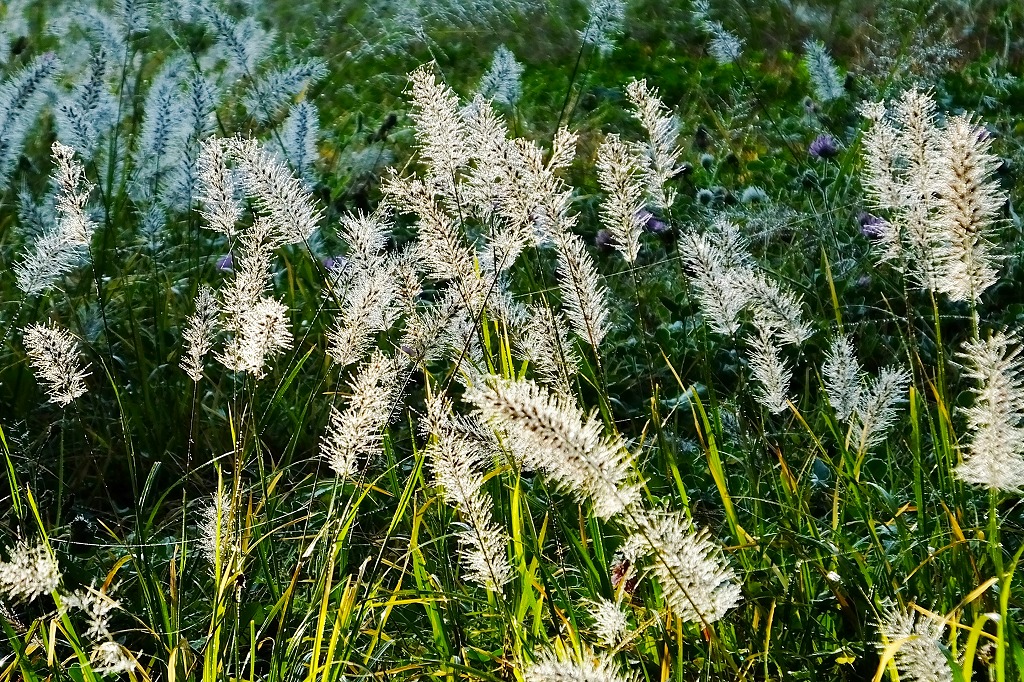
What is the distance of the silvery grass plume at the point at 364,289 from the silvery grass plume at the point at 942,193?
0.72 metres

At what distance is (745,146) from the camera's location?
4.59 meters

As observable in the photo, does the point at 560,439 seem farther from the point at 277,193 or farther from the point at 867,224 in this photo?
the point at 867,224

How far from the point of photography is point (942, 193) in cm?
128

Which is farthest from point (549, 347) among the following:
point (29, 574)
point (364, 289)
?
point (29, 574)

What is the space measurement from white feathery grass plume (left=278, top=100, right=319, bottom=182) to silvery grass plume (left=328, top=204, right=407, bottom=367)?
764 millimetres

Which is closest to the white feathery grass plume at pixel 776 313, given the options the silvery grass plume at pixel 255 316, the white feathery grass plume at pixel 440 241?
the white feathery grass plume at pixel 440 241

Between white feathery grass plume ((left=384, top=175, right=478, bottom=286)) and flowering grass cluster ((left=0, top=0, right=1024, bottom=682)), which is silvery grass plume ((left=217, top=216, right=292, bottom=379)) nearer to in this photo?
flowering grass cluster ((left=0, top=0, right=1024, bottom=682))

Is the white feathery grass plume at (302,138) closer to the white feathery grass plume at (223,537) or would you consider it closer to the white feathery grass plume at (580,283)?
the white feathery grass plume at (223,537)

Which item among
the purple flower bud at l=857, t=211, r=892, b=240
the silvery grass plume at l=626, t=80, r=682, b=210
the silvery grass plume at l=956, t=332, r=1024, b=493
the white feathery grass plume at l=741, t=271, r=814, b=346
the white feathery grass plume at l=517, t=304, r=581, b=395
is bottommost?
the purple flower bud at l=857, t=211, r=892, b=240

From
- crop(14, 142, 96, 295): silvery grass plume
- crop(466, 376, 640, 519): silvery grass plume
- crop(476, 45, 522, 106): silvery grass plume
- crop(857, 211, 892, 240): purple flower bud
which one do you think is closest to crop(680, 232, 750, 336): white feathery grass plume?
crop(466, 376, 640, 519): silvery grass plume

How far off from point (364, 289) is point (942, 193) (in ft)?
2.43

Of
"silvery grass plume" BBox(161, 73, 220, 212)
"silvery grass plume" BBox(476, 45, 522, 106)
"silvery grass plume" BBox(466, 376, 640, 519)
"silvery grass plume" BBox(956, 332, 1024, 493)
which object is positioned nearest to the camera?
"silvery grass plume" BBox(466, 376, 640, 519)

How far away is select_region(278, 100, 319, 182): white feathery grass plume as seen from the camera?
8.33 feet

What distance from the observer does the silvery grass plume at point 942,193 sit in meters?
1.23
